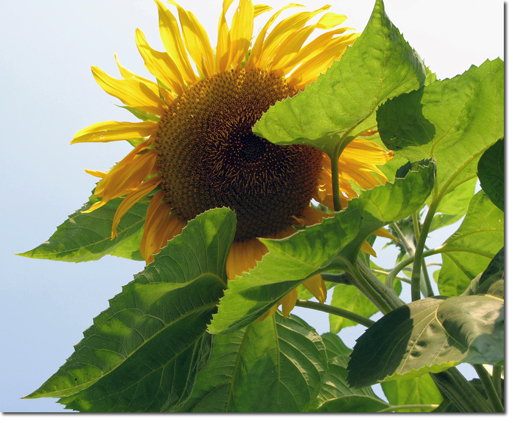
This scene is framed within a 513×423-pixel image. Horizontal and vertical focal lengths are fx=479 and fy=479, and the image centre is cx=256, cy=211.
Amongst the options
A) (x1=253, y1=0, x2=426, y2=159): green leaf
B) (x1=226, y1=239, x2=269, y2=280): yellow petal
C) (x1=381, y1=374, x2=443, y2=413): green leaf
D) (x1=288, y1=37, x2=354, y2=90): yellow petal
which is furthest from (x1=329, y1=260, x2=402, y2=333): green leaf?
(x1=253, y1=0, x2=426, y2=159): green leaf

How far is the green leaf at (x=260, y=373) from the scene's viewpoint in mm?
839

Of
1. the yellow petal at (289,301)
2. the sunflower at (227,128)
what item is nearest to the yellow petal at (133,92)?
the sunflower at (227,128)

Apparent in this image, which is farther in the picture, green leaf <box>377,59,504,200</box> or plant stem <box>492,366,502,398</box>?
plant stem <box>492,366,502,398</box>

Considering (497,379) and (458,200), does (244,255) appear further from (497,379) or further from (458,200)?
(458,200)

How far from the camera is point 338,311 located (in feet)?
2.68

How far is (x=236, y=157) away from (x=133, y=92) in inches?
8.4

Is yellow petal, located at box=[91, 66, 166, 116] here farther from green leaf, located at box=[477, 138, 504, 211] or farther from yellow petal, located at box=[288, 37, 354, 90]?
green leaf, located at box=[477, 138, 504, 211]

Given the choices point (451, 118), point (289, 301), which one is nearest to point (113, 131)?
point (289, 301)

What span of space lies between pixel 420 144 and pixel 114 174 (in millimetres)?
487

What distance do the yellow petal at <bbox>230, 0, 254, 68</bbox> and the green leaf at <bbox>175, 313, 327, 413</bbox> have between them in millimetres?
488

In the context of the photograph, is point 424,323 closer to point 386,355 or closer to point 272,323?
point 386,355

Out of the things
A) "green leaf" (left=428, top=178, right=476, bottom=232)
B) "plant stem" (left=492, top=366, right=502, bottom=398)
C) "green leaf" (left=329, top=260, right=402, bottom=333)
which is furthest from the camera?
"green leaf" (left=329, top=260, right=402, bottom=333)

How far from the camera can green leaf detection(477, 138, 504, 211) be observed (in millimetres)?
643
